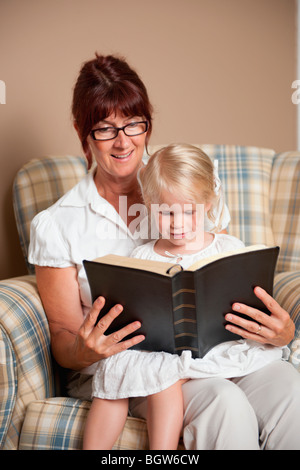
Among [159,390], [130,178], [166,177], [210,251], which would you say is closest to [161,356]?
[159,390]

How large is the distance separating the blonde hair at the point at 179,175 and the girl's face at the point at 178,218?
0.02m

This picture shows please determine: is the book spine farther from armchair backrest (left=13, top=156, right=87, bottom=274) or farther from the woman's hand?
armchair backrest (left=13, top=156, right=87, bottom=274)

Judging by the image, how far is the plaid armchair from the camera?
1.40 m

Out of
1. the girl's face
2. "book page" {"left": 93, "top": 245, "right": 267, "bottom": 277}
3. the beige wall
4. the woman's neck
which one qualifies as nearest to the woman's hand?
"book page" {"left": 93, "top": 245, "right": 267, "bottom": 277}

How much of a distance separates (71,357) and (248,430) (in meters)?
0.55

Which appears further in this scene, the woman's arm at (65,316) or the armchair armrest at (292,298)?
the armchair armrest at (292,298)

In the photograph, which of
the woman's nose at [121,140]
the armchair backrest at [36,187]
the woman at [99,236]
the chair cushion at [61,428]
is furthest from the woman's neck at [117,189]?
the chair cushion at [61,428]

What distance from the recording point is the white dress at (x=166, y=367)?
4.21ft

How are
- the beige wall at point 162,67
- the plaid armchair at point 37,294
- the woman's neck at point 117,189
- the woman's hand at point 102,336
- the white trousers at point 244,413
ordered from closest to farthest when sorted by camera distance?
the white trousers at point 244,413 → the woman's hand at point 102,336 → the plaid armchair at point 37,294 → the woman's neck at point 117,189 → the beige wall at point 162,67

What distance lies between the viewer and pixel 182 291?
4.09ft

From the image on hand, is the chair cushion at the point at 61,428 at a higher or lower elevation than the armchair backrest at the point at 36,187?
lower

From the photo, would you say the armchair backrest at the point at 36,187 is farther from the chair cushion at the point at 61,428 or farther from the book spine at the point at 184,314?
the book spine at the point at 184,314

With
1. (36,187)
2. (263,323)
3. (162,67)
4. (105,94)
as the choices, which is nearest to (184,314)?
(263,323)

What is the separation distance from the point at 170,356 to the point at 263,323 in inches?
10.0
